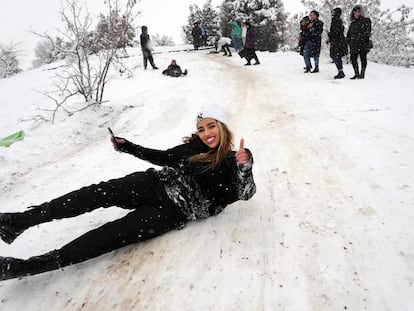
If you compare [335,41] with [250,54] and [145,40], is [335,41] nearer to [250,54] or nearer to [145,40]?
[250,54]

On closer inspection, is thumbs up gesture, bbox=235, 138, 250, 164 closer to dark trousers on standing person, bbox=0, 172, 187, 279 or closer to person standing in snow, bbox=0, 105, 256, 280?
person standing in snow, bbox=0, 105, 256, 280

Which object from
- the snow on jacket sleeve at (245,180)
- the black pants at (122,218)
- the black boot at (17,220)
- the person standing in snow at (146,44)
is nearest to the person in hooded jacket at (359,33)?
the snow on jacket sleeve at (245,180)

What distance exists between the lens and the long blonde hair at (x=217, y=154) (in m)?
2.43

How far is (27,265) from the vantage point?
6.56ft

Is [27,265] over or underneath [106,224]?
underneath

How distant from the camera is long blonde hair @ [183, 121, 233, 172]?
2.43 m

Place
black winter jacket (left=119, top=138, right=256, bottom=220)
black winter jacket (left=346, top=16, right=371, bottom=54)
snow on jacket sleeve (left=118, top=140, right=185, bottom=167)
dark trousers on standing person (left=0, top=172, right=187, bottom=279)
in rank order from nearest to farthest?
dark trousers on standing person (left=0, top=172, right=187, bottom=279) → black winter jacket (left=119, top=138, right=256, bottom=220) → snow on jacket sleeve (left=118, top=140, right=185, bottom=167) → black winter jacket (left=346, top=16, right=371, bottom=54)

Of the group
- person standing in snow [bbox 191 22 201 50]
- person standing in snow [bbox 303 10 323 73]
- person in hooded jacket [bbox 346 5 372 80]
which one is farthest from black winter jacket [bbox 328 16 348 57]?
person standing in snow [bbox 191 22 201 50]

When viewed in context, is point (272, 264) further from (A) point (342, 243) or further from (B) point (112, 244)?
(B) point (112, 244)

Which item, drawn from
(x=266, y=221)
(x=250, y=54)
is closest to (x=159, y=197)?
(x=266, y=221)

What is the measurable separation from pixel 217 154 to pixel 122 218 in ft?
2.76

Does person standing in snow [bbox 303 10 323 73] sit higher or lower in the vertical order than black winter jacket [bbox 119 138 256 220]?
higher

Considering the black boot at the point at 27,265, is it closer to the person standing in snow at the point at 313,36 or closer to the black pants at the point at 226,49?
the person standing in snow at the point at 313,36

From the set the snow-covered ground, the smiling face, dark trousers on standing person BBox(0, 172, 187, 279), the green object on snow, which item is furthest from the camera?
the green object on snow
